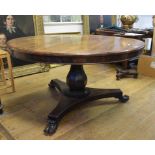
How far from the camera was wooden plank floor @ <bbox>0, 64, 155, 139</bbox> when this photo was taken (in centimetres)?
138

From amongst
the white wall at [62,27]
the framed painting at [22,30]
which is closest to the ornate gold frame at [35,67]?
the framed painting at [22,30]

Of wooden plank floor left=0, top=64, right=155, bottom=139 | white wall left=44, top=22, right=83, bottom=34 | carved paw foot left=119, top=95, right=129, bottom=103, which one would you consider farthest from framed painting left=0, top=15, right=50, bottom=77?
carved paw foot left=119, top=95, right=129, bottom=103

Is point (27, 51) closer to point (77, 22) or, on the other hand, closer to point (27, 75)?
point (27, 75)

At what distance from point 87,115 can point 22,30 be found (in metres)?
1.53

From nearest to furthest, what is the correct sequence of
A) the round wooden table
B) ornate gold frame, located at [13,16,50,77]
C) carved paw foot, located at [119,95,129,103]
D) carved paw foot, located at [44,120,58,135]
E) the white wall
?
the round wooden table, carved paw foot, located at [44,120,58,135], carved paw foot, located at [119,95,129,103], ornate gold frame, located at [13,16,50,77], the white wall

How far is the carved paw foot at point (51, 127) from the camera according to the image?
137 cm

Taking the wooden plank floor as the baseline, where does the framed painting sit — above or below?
above

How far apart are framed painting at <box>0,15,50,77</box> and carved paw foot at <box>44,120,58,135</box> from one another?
1.34 meters

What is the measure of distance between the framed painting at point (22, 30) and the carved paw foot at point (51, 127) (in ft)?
4.39

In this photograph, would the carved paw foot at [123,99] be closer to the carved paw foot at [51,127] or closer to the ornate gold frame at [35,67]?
the carved paw foot at [51,127]

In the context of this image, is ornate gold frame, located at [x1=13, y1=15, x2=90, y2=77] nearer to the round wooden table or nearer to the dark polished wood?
the dark polished wood

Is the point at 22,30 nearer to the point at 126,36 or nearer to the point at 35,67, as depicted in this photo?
the point at 35,67

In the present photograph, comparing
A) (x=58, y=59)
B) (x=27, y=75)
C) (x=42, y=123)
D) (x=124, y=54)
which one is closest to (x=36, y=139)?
(x=42, y=123)

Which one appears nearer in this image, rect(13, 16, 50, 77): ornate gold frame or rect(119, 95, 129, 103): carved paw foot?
rect(119, 95, 129, 103): carved paw foot
